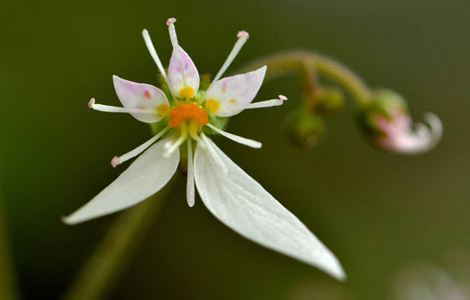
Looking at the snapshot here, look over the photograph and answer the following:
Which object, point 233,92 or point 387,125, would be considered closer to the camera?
point 233,92

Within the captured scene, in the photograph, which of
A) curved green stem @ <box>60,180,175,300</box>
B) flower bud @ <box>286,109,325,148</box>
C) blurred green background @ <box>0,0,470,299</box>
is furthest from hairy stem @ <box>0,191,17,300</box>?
flower bud @ <box>286,109,325,148</box>

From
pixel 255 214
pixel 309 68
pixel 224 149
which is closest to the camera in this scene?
pixel 255 214

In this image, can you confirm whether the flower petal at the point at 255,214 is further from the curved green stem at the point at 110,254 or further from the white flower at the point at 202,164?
the curved green stem at the point at 110,254

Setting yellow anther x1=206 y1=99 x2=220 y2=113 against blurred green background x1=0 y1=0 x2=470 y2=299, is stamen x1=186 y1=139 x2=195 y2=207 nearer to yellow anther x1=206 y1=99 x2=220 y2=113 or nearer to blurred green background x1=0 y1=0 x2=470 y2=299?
yellow anther x1=206 y1=99 x2=220 y2=113

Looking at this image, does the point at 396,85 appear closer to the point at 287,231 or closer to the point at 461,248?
the point at 461,248

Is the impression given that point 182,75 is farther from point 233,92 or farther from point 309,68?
point 309,68

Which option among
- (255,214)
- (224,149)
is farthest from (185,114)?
(224,149)

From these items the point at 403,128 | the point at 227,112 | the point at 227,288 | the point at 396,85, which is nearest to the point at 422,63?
the point at 396,85
